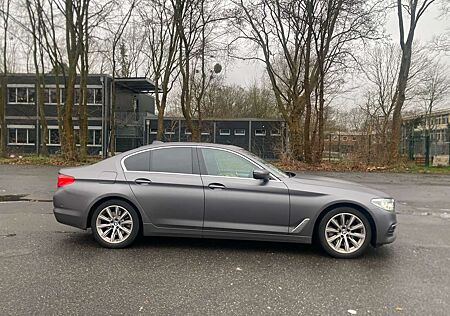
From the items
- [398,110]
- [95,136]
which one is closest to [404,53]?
[398,110]

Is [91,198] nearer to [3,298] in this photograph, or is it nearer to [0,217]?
[3,298]

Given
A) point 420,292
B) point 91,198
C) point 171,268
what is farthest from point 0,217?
point 420,292

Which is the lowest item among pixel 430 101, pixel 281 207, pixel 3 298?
pixel 3 298

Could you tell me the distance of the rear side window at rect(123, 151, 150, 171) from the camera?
4.99 metres

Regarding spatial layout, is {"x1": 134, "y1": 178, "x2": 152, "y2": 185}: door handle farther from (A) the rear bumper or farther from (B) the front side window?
(A) the rear bumper

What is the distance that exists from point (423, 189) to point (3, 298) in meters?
12.5

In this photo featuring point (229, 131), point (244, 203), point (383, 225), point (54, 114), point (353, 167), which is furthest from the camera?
point (229, 131)

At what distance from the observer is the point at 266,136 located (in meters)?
33.7

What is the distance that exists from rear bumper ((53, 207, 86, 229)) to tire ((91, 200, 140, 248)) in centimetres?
17

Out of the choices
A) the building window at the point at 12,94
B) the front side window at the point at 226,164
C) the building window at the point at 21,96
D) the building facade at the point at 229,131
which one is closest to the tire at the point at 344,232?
the front side window at the point at 226,164

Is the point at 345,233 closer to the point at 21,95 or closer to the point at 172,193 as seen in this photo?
the point at 172,193

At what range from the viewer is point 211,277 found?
3.90 metres

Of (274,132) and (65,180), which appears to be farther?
(274,132)

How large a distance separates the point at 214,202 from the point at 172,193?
0.62 metres
